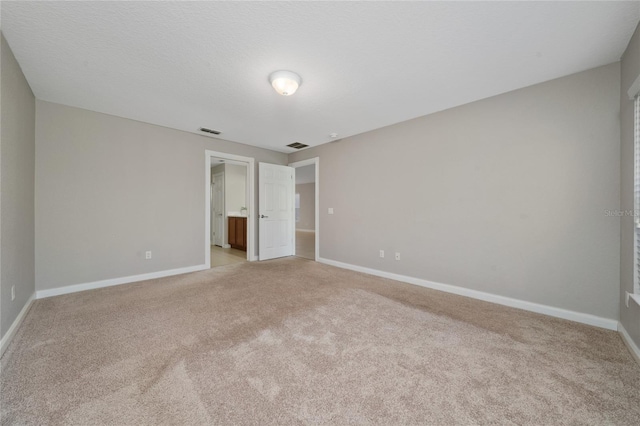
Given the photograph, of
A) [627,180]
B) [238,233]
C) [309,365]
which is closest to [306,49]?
[309,365]

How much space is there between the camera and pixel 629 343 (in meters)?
1.87

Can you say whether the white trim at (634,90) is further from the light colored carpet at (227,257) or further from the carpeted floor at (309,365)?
the light colored carpet at (227,257)

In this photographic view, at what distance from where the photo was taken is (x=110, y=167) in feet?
11.1

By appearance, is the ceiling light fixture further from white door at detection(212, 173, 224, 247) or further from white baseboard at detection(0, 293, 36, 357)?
white door at detection(212, 173, 224, 247)

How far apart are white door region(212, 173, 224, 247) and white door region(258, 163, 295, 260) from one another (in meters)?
2.23

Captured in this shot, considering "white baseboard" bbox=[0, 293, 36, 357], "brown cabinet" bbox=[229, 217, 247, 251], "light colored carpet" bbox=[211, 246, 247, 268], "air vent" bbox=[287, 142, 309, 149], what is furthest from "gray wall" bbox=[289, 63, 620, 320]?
"white baseboard" bbox=[0, 293, 36, 357]

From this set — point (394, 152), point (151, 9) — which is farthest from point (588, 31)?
point (151, 9)

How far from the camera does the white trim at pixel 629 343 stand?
5.69 feet

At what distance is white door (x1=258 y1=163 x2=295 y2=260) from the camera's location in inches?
199

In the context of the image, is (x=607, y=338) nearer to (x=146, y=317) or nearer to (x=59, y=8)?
(x=146, y=317)

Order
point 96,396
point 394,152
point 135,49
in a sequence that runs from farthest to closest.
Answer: point 394,152 → point 135,49 → point 96,396

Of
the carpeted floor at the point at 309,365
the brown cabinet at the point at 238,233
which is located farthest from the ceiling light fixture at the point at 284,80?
the brown cabinet at the point at 238,233

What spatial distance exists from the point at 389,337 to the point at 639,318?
5.86 ft

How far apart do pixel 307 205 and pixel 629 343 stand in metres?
10.2
